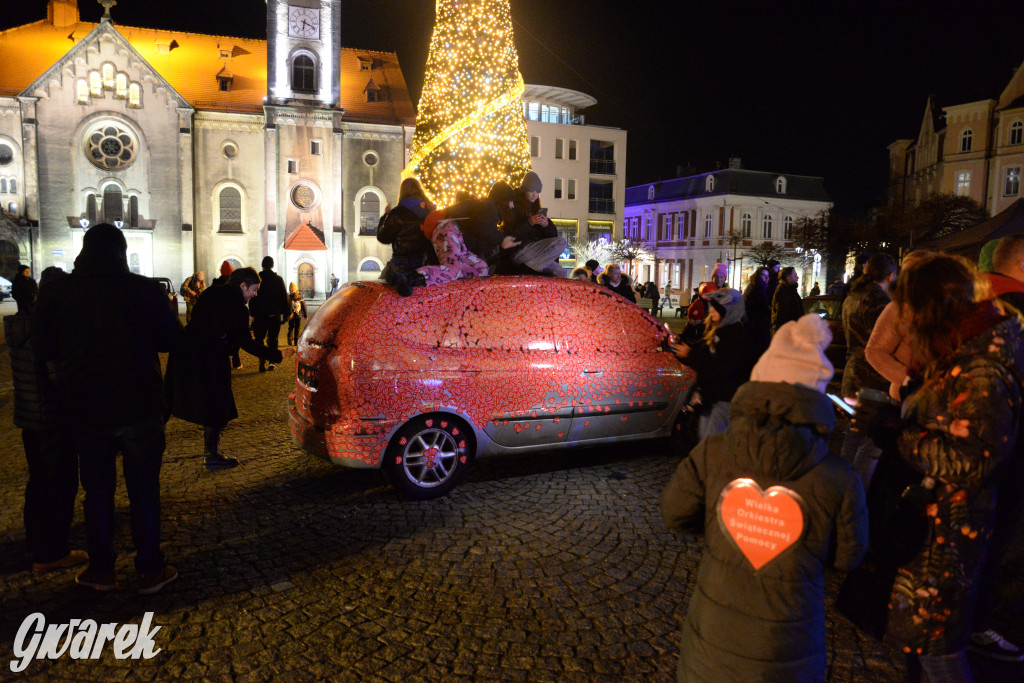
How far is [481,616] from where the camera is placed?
143 inches

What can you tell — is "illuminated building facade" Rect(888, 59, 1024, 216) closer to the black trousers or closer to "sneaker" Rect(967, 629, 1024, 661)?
"sneaker" Rect(967, 629, 1024, 661)

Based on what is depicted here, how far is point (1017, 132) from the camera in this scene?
41188 mm

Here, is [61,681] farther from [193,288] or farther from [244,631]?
[193,288]

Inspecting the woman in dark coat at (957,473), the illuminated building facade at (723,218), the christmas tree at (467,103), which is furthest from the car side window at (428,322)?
the illuminated building facade at (723,218)

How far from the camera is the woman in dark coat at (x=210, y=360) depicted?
5539mm

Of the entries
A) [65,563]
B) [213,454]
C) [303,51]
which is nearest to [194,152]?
[303,51]

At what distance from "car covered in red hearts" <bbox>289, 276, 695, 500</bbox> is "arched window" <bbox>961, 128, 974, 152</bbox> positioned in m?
49.3

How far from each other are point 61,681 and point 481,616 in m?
1.95

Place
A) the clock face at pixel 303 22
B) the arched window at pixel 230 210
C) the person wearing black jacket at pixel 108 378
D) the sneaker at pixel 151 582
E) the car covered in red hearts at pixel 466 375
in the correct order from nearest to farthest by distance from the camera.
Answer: the person wearing black jacket at pixel 108 378 → the sneaker at pixel 151 582 → the car covered in red hearts at pixel 466 375 → the clock face at pixel 303 22 → the arched window at pixel 230 210

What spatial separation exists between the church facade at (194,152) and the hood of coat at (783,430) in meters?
39.1

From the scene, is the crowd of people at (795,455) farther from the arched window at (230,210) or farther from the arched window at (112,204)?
the arched window at (112,204)

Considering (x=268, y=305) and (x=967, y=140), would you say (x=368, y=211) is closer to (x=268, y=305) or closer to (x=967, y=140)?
(x=268, y=305)

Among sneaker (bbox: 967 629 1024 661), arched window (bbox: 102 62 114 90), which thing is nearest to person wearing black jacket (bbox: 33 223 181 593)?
sneaker (bbox: 967 629 1024 661)

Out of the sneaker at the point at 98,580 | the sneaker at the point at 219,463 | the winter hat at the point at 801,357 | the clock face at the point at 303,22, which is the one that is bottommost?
the sneaker at the point at 219,463
